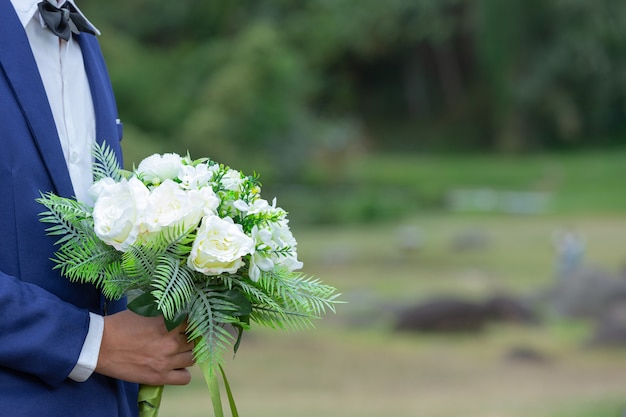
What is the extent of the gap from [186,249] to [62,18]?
1.60 ft

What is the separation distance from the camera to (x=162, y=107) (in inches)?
682

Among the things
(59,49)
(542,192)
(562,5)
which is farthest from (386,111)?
(59,49)

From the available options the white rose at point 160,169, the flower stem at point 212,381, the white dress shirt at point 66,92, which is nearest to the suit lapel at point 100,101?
the white dress shirt at point 66,92

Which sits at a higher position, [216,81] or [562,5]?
[562,5]

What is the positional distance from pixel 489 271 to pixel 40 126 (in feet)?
37.3

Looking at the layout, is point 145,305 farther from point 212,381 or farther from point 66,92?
point 66,92

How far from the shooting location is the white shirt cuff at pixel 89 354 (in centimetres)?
155

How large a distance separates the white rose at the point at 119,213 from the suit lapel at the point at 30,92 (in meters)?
0.09

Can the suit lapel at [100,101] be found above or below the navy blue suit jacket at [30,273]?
above

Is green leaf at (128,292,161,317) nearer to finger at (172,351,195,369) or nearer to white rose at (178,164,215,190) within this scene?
finger at (172,351,195,369)

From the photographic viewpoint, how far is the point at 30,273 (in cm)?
156

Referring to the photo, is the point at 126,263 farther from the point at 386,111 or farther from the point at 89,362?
the point at 386,111

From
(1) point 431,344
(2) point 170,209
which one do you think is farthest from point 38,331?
(1) point 431,344

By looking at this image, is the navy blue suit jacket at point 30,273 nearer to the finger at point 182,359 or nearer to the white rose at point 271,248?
the finger at point 182,359
